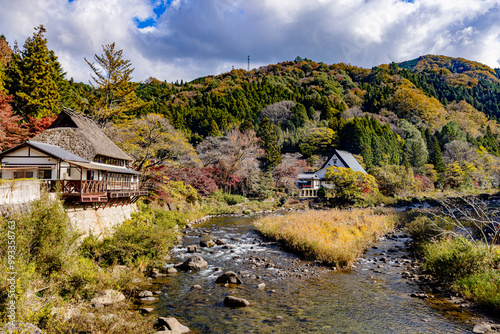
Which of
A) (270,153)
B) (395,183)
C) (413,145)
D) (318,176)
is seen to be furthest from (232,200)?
(413,145)

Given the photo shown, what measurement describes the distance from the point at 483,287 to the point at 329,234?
26.9 feet

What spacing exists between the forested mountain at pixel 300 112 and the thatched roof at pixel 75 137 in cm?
446

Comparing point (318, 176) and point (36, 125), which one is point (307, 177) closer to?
point (318, 176)

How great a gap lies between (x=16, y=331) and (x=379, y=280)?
12.3m

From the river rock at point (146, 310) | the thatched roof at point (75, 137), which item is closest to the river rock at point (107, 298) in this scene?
the river rock at point (146, 310)

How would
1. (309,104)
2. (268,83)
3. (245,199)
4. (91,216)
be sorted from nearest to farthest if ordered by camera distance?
(91,216) → (245,199) → (309,104) → (268,83)

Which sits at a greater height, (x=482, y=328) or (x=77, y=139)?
(x=77, y=139)

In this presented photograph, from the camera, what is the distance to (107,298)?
9.33m

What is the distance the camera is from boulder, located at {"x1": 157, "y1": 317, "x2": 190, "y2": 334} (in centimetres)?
775

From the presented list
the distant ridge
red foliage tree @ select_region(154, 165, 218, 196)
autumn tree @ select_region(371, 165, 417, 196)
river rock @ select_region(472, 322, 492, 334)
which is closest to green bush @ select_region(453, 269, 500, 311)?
river rock @ select_region(472, 322, 492, 334)

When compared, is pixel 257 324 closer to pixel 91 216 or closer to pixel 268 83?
pixel 91 216

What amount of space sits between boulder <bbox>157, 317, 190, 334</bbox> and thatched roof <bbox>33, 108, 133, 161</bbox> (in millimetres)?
13687

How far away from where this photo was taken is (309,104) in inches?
3142

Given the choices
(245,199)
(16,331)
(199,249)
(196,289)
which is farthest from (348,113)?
(16,331)
